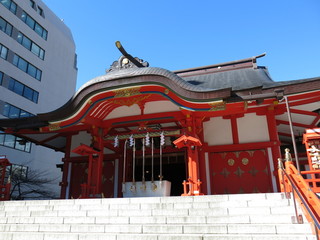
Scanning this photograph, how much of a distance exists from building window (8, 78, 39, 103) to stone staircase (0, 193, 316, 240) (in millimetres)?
19839

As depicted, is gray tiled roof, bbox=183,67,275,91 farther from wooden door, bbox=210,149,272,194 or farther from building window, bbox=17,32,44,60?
building window, bbox=17,32,44,60

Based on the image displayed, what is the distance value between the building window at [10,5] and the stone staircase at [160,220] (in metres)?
23.4

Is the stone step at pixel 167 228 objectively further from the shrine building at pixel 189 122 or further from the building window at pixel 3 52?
the building window at pixel 3 52

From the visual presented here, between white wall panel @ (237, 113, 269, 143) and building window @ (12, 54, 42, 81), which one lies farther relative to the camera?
building window @ (12, 54, 42, 81)

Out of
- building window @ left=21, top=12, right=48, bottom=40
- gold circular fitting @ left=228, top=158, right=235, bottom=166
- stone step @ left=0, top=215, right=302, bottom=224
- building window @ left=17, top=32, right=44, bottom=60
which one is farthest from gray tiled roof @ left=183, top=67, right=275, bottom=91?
building window @ left=21, top=12, right=48, bottom=40

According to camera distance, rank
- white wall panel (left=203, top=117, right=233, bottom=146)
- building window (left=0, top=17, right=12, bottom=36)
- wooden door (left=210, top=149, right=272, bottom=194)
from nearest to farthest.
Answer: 1. wooden door (left=210, top=149, right=272, bottom=194)
2. white wall panel (left=203, top=117, right=233, bottom=146)
3. building window (left=0, top=17, right=12, bottom=36)

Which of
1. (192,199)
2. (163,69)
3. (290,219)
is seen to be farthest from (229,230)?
(163,69)

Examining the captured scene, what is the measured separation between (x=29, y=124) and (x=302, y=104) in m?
10.4

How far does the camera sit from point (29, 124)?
1150 cm

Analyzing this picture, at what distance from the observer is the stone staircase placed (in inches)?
194

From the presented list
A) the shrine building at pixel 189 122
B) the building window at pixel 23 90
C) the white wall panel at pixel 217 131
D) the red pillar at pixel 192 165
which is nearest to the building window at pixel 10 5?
the building window at pixel 23 90

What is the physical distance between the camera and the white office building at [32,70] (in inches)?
939

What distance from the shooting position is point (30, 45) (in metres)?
27.1

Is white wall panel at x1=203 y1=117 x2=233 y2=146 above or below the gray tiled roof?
below
